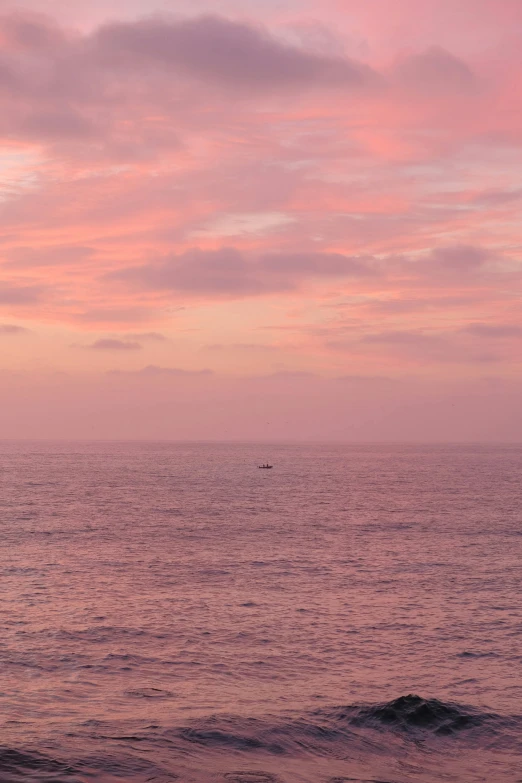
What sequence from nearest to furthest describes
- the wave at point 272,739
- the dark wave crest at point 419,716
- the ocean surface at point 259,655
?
1. the wave at point 272,739
2. the ocean surface at point 259,655
3. the dark wave crest at point 419,716

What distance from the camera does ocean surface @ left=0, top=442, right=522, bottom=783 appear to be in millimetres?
27453

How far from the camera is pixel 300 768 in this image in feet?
86.8

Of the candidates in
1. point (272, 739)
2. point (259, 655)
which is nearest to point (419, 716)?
point (272, 739)

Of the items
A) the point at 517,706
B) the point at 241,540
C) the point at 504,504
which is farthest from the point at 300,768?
the point at 504,504

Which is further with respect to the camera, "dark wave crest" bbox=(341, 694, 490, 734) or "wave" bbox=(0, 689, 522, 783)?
"dark wave crest" bbox=(341, 694, 490, 734)

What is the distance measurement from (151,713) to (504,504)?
99.5 meters

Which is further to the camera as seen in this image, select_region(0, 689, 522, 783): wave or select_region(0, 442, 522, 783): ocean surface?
select_region(0, 442, 522, 783): ocean surface

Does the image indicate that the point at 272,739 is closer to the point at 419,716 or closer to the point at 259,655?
the point at 419,716

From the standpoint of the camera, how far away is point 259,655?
1582 inches

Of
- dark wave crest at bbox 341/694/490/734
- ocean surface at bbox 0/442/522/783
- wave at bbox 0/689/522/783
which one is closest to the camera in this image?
wave at bbox 0/689/522/783

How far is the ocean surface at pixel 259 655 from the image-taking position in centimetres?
2745

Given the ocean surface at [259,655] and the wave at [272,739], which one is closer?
the wave at [272,739]

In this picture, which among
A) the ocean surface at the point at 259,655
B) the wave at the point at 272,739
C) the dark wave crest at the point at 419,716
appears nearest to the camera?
the wave at the point at 272,739

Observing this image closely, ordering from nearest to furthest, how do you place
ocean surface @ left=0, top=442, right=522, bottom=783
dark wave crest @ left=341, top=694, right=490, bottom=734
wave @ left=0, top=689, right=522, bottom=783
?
wave @ left=0, top=689, right=522, bottom=783 < ocean surface @ left=0, top=442, right=522, bottom=783 < dark wave crest @ left=341, top=694, right=490, bottom=734
